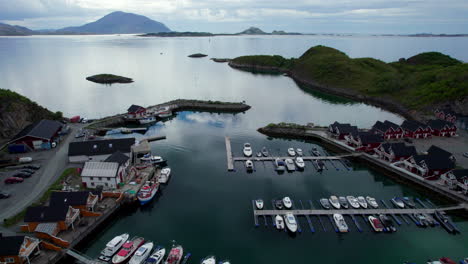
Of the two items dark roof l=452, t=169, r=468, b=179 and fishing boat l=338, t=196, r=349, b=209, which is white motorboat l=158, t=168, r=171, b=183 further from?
dark roof l=452, t=169, r=468, b=179

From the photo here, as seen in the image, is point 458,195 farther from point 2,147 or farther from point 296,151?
point 2,147

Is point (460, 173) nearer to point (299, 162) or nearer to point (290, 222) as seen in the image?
point (299, 162)

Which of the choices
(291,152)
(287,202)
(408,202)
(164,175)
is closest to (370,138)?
(291,152)

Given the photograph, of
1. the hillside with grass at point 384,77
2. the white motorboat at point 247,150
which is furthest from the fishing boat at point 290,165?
the hillside with grass at point 384,77

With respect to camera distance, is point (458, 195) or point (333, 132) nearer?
point (458, 195)

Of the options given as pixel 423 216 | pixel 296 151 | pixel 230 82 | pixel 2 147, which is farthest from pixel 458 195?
pixel 230 82

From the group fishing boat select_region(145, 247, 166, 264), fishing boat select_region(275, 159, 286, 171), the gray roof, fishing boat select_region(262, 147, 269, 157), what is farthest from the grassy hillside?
the gray roof

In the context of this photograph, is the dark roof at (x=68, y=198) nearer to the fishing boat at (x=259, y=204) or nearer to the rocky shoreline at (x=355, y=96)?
A: the fishing boat at (x=259, y=204)
